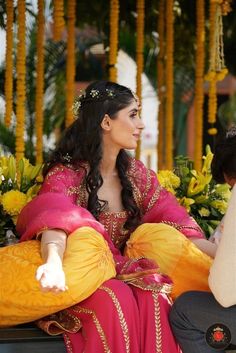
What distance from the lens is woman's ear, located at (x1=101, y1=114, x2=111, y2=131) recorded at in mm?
3279

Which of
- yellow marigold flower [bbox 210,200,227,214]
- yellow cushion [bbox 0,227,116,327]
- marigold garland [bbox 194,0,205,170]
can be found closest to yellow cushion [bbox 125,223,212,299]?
yellow cushion [bbox 0,227,116,327]

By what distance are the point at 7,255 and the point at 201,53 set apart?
3.30 meters

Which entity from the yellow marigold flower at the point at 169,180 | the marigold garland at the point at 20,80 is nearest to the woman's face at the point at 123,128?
the yellow marigold flower at the point at 169,180

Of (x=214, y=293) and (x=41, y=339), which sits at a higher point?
(x=214, y=293)

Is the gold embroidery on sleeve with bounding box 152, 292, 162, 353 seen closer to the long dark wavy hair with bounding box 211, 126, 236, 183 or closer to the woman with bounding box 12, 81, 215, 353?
the woman with bounding box 12, 81, 215, 353

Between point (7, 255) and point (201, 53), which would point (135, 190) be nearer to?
point (7, 255)

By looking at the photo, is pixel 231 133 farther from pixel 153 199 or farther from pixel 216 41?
pixel 216 41

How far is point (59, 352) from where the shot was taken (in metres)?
2.77

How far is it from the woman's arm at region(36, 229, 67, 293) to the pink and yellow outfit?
4 centimetres

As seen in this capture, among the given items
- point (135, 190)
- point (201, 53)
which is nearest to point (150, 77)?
point (201, 53)

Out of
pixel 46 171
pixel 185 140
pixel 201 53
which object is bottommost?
pixel 185 140

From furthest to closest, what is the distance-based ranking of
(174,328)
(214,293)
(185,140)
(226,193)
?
(185,140)
(226,193)
(174,328)
(214,293)

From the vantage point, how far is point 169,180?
396 centimetres

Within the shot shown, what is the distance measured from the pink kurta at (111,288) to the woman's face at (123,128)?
0.18 m
